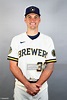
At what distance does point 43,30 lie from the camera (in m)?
1.77

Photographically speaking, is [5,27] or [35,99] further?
[5,27]

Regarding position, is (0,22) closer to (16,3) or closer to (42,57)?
(16,3)

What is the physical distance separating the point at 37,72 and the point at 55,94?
0.47 m

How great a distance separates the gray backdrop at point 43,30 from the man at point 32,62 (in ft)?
0.96

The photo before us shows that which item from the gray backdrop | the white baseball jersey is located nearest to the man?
the white baseball jersey

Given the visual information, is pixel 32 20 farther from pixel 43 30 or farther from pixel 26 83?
pixel 26 83

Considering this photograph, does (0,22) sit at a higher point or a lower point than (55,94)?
higher

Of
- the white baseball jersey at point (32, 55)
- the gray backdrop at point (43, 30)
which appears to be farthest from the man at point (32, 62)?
the gray backdrop at point (43, 30)

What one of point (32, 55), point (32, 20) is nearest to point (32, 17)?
point (32, 20)

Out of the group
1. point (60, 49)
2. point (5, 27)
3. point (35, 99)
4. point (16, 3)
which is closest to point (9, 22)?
point (5, 27)

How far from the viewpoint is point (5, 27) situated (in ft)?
5.83

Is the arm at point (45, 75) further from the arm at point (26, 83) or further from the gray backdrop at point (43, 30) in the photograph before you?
the gray backdrop at point (43, 30)

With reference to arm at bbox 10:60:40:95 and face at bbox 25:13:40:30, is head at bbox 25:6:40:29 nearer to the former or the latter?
face at bbox 25:13:40:30

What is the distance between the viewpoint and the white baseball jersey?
1.43 meters
